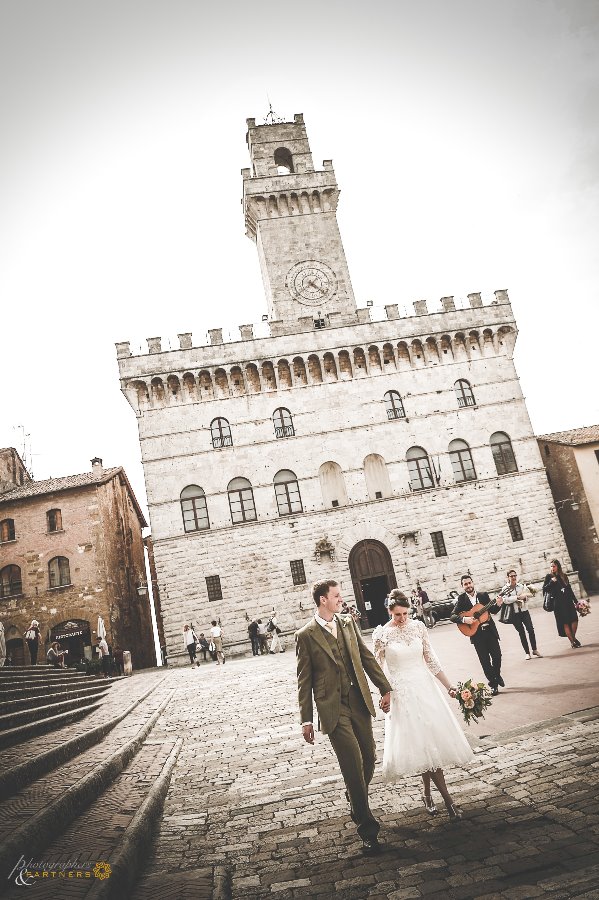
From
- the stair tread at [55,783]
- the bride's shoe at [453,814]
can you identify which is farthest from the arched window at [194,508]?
the bride's shoe at [453,814]

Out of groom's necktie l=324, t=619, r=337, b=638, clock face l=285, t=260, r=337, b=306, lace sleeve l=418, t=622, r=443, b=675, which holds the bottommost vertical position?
lace sleeve l=418, t=622, r=443, b=675

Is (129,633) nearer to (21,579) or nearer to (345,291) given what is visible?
(21,579)

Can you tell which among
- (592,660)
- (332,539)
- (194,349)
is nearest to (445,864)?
(592,660)

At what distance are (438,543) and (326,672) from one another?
21364 mm

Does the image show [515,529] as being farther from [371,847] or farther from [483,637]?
[371,847]

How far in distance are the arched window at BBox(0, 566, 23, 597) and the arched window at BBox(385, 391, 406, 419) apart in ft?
64.5

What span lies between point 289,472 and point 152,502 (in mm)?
6317

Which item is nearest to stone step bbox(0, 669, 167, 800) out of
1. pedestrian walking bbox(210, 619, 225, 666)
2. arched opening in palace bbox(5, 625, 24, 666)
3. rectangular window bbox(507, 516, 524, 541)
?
pedestrian walking bbox(210, 619, 225, 666)

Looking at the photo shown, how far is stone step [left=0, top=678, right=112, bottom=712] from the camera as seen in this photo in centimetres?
849

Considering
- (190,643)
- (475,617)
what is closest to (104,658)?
(190,643)

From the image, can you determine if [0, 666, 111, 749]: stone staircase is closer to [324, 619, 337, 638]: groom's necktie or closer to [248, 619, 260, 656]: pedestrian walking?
[324, 619, 337, 638]: groom's necktie

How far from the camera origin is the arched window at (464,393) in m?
27.0

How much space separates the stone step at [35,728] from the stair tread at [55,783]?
523mm

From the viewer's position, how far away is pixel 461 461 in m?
26.2
